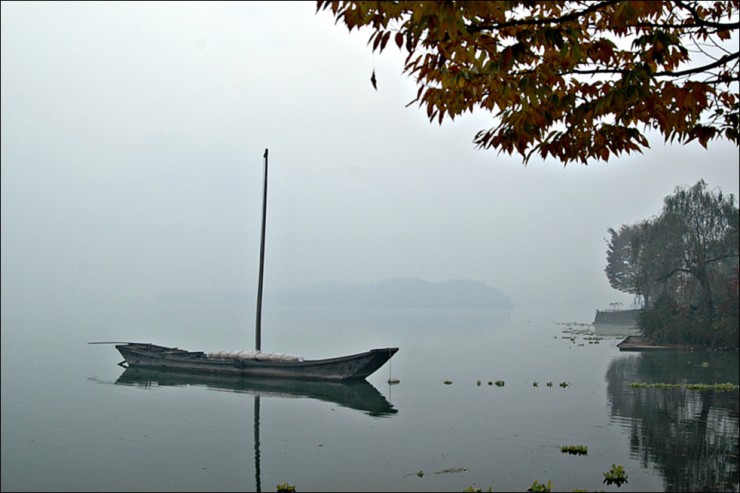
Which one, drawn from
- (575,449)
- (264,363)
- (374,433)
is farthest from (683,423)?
(264,363)

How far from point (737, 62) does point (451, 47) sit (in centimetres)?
299

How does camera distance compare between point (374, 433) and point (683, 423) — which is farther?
point (374, 433)

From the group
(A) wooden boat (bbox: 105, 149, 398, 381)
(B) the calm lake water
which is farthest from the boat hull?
(B) the calm lake water

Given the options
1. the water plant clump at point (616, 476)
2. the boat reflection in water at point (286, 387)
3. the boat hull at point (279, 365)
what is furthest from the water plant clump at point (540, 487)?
the boat hull at point (279, 365)

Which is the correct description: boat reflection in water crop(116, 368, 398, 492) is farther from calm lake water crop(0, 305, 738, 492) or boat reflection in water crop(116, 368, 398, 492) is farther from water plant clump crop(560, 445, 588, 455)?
water plant clump crop(560, 445, 588, 455)

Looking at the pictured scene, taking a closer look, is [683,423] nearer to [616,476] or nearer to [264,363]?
[616,476]

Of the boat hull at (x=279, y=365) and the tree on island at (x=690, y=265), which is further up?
the tree on island at (x=690, y=265)

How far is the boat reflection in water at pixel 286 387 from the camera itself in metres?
26.7

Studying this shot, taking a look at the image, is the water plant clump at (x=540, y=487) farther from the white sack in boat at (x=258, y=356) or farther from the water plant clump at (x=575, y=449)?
the white sack in boat at (x=258, y=356)

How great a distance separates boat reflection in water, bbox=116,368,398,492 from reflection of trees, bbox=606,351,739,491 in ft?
30.1

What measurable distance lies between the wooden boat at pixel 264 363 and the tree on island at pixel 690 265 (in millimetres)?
28561

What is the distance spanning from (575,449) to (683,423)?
566 centimetres

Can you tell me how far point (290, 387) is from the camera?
2973cm

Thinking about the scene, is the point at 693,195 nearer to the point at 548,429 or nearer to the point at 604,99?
the point at 548,429
